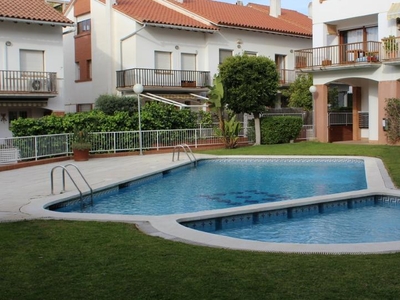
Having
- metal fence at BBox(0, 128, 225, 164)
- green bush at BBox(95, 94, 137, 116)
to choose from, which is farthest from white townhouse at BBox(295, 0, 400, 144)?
green bush at BBox(95, 94, 137, 116)

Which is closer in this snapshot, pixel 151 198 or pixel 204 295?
pixel 204 295

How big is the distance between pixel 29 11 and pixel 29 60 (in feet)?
8.59

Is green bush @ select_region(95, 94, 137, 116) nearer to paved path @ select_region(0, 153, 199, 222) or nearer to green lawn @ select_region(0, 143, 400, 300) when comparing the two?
paved path @ select_region(0, 153, 199, 222)

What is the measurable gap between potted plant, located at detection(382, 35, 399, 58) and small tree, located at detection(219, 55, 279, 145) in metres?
5.76

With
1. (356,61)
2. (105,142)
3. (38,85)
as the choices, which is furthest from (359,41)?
(38,85)

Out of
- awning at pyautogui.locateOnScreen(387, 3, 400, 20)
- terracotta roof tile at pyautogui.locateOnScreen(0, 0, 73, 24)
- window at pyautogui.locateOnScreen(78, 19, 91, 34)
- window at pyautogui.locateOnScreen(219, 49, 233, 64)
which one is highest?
window at pyautogui.locateOnScreen(78, 19, 91, 34)

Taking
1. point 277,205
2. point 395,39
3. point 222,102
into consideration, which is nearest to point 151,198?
point 277,205

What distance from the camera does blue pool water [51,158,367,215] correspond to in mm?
14938

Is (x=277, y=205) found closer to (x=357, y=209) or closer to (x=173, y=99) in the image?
(x=357, y=209)

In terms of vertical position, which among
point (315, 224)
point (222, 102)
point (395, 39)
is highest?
point (395, 39)

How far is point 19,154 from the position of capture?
22.1 m

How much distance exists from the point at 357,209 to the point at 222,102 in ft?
55.7

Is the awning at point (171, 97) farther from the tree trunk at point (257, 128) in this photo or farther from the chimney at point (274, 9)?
the chimney at point (274, 9)

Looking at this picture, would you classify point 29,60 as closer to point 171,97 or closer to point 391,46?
point 171,97
